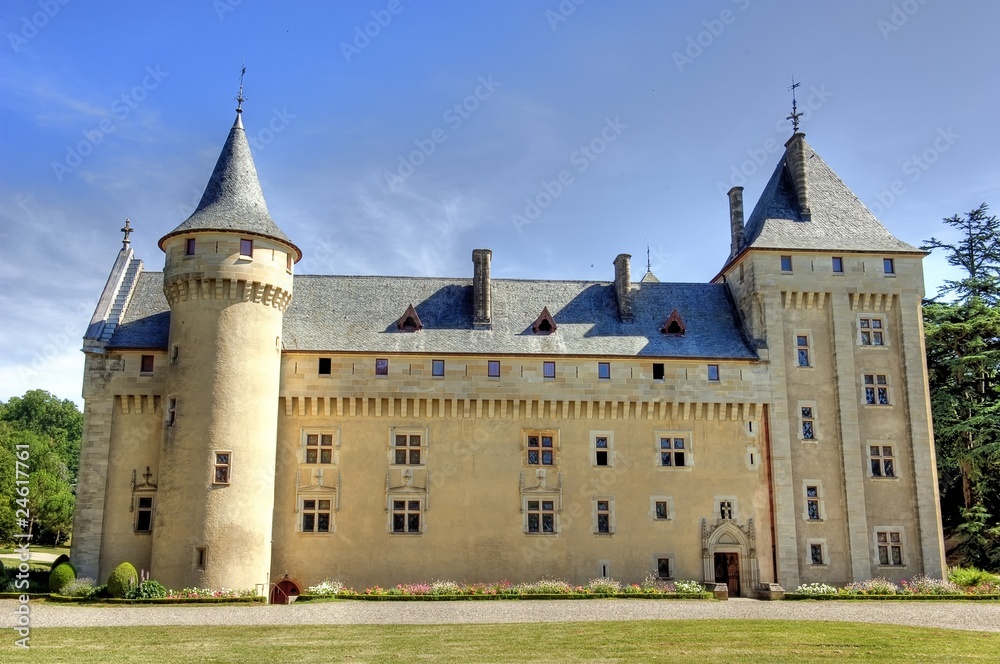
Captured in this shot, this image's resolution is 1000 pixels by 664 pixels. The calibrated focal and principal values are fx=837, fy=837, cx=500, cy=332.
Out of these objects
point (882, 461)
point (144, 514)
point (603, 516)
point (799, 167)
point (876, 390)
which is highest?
point (799, 167)

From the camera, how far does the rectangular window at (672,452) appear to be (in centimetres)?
3253

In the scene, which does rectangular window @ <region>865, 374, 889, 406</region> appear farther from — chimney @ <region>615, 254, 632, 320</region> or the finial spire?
the finial spire

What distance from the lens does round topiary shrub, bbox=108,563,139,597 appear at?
26453mm

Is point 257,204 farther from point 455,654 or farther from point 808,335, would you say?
point 808,335

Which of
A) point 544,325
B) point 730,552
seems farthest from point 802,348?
point 544,325

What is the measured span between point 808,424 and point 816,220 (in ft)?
29.1

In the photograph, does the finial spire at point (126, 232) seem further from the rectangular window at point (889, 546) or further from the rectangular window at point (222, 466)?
the rectangular window at point (889, 546)

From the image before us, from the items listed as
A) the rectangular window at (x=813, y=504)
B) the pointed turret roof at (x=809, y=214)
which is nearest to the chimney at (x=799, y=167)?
the pointed turret roof at (x=809, y=214)

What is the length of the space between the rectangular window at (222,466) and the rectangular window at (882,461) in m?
23.9

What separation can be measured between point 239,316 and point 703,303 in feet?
62.8

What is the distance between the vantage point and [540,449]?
32.4 m

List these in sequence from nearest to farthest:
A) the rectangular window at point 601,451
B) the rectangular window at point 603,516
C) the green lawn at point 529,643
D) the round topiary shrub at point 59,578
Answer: the green lawn at point 529,643
the round topiary shrub at point 59,578
the rectangular window at point 603,516
the rectangular window at point 601,451

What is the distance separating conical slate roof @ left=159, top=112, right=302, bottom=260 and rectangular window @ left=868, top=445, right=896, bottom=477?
77.5 feet

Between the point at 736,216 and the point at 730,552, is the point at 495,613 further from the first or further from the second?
the point at 736,216
